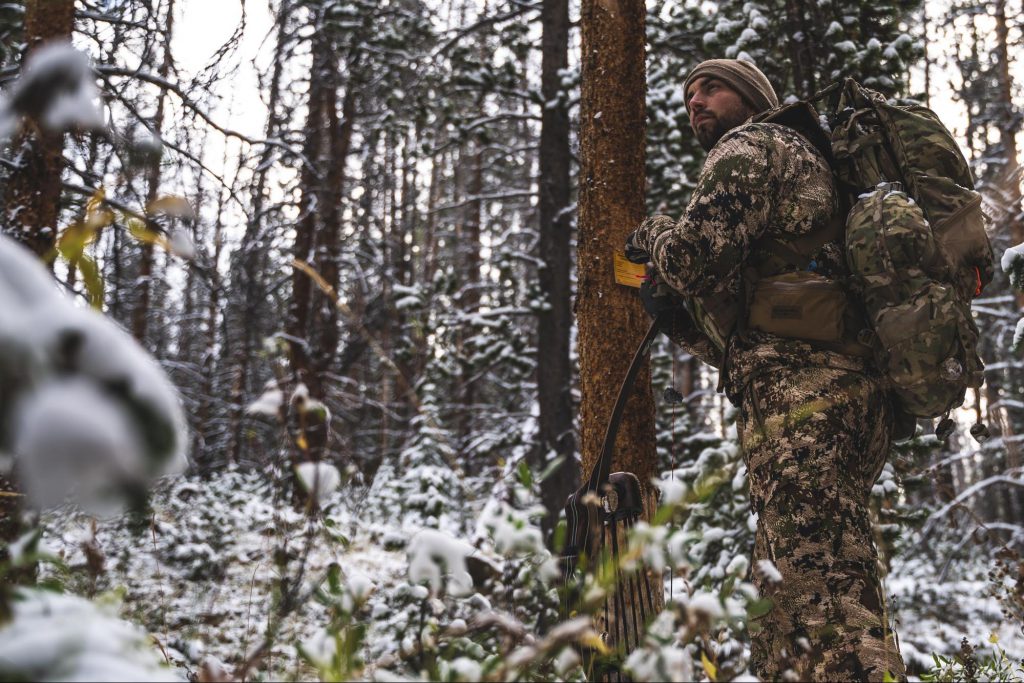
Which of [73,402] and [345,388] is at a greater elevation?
[345,388]

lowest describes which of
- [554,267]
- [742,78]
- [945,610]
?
[945,610]

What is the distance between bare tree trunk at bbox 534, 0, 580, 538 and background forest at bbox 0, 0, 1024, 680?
1.3 inches

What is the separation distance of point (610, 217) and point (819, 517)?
162 centimetres

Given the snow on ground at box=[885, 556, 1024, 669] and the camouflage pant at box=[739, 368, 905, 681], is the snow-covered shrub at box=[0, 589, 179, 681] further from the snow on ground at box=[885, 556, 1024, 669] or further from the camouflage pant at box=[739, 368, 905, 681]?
the snow on ground at box=[885, 556, 1024, 669]

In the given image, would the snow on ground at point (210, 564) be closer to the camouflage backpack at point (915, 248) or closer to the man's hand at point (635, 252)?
the man's hand at point (635, 252)

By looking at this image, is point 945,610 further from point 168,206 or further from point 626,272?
point 168,206

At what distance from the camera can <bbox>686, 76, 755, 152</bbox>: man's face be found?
2.88m

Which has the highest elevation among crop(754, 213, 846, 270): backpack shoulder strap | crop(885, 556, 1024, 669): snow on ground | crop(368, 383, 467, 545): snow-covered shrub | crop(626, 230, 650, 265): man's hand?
crop(626, 230, 650, 265): man's hand

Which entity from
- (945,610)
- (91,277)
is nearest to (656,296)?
(91,277)

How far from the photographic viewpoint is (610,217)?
126 inches

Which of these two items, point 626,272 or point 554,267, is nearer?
point 626,272

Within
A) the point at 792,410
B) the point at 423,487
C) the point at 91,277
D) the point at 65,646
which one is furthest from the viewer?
the point at 423,487

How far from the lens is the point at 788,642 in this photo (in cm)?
206

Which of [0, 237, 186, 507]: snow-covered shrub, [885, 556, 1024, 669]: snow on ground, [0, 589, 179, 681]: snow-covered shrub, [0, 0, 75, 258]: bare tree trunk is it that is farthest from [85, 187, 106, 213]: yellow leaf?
[885, 556, 1024, 669]: snow on ground
